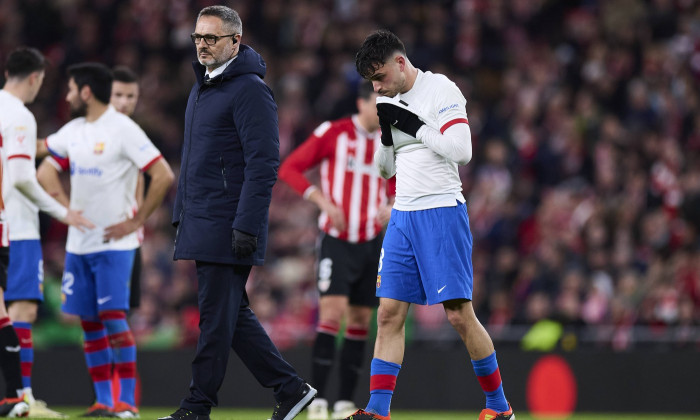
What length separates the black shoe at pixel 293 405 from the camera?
6.89 meters

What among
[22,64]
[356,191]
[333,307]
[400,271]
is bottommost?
[333,307]

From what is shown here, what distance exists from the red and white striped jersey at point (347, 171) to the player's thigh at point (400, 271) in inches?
102

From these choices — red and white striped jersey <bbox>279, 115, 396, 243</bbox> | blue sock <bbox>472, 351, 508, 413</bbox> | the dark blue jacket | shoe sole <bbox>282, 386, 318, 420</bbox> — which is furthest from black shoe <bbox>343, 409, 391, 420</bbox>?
red and white striped jersey <bbox>279, 115, 396, 243</bbox>

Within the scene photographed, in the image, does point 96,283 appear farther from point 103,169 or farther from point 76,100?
point 76,100

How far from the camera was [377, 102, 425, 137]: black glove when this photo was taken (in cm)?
687

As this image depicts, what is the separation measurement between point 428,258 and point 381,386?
85 centimetres

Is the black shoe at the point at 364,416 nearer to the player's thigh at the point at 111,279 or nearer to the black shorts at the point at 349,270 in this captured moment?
the black shorts at the point at 349,270

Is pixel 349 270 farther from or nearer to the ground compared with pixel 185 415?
farther from the ground

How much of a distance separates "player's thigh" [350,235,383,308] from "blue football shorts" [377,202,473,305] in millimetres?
2477

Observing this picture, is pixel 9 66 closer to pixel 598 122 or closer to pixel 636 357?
pixel 636 357

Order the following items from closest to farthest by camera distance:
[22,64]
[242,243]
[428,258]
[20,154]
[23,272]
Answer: [242,243] < [428,258] < [20,154] < [22,64] < [23,272]

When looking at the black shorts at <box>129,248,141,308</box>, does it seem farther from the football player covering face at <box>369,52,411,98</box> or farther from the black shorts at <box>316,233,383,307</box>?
the football player covering face at <box>369,52,411,98</box>

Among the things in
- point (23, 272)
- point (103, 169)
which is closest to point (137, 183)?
point (103, 169)

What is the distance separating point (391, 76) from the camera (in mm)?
6895
